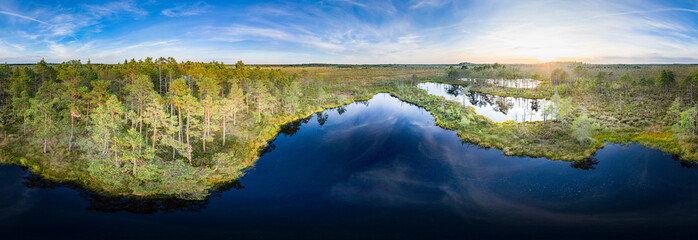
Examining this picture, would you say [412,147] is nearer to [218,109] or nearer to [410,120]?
[410,120]

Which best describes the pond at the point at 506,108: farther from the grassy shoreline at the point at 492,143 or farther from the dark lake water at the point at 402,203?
the dark lake water at the point at 402,203

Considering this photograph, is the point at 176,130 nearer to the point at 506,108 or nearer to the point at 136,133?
the point at 136,133

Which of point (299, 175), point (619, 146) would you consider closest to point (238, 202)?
point (299, 175)

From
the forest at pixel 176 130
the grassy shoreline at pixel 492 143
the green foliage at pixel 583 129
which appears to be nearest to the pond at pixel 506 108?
the forest at pixel 176 130

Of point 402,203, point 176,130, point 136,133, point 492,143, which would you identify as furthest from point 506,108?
point 136,133

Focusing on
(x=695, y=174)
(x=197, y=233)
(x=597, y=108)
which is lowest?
(x=197, y=233)

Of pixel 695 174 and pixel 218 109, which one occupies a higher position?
pixel 218 109

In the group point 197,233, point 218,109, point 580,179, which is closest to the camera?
point 197,233

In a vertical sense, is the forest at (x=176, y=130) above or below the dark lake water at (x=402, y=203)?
above
